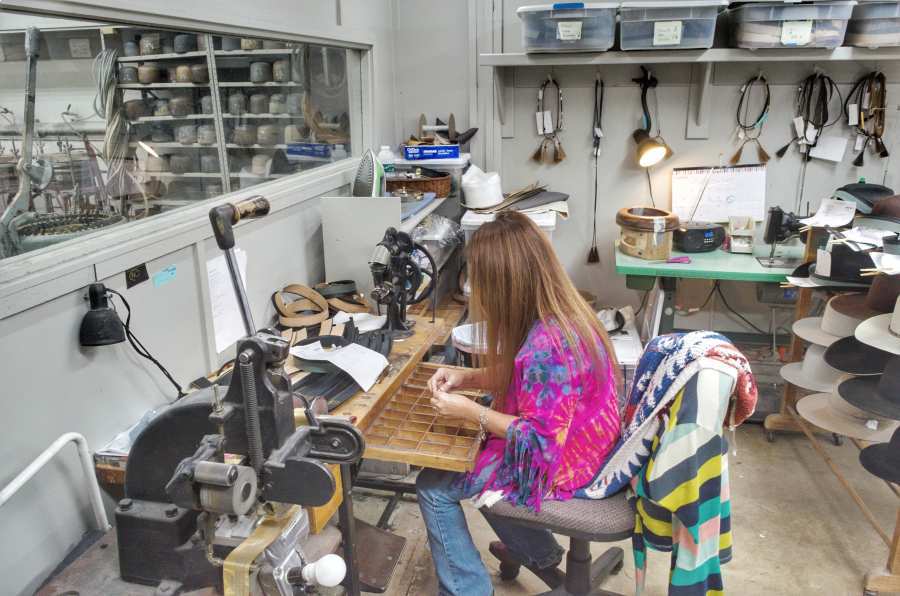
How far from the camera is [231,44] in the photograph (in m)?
2.29

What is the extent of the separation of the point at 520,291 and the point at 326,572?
2.76 ft

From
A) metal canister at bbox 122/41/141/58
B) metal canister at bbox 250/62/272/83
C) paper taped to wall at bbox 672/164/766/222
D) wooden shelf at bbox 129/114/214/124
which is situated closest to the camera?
metal canister at bbox 122/41/141/58

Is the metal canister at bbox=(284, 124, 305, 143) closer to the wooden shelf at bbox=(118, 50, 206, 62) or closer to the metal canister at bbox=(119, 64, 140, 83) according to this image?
the wooden shelf at bbox=(118, 50, 206, 62)

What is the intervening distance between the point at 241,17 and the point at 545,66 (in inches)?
73.8

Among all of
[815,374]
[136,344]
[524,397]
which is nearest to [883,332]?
[815,374]

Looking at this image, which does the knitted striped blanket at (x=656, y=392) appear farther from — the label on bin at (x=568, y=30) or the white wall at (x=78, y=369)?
the label on bin at (x=568, y=30)

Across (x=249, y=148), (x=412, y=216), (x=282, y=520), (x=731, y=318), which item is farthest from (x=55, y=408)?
(x=731, y=318)

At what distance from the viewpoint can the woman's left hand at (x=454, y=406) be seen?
5.47ft

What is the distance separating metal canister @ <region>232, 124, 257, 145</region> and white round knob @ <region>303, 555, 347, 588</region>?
1.78 metres

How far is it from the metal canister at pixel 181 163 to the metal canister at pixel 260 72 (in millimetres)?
529

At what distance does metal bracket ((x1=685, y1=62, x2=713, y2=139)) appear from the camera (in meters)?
3.36

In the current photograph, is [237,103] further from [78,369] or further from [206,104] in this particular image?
[78,369]

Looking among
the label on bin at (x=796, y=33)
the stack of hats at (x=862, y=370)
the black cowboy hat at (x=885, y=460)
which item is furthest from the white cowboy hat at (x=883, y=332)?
the label on bin at (x=796, y=33)

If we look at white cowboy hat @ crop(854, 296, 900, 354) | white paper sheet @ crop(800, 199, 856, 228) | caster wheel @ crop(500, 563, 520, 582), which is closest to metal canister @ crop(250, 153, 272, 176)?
caster wheel @ crop(500, 563, 520, 582)
